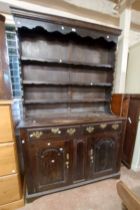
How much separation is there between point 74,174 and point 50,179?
31 cm

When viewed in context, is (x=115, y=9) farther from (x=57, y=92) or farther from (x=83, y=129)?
(x=83, y=129)

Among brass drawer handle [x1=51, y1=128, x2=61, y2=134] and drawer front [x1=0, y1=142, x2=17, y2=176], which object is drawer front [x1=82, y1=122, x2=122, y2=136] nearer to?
brass drawer handle [x1=51, y1=128, x2=61, y2=134]

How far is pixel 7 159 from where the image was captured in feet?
4.34

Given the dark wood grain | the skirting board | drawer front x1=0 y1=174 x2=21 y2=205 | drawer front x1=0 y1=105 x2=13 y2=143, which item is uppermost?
the dark wood grain

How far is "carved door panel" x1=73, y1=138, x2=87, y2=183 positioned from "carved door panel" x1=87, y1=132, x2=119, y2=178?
7 cm

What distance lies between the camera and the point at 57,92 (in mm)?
1918

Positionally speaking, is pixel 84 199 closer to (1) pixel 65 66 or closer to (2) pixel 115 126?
(2) pixel 115 126

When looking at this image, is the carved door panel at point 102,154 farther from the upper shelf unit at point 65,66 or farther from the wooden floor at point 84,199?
the upper shelf unit at point 65,66

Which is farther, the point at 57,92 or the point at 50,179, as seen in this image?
the point at 57,92

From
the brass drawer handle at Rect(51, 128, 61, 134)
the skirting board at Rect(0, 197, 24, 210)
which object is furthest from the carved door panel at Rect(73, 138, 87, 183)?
the skirting board at Rect(0, 197, 24, 210)

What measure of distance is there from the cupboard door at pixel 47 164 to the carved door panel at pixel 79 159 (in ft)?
0.27

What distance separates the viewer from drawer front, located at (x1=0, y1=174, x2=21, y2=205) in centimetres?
135

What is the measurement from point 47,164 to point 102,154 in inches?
29.2

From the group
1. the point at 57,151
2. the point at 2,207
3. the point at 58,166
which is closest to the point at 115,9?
the point at 57,151
